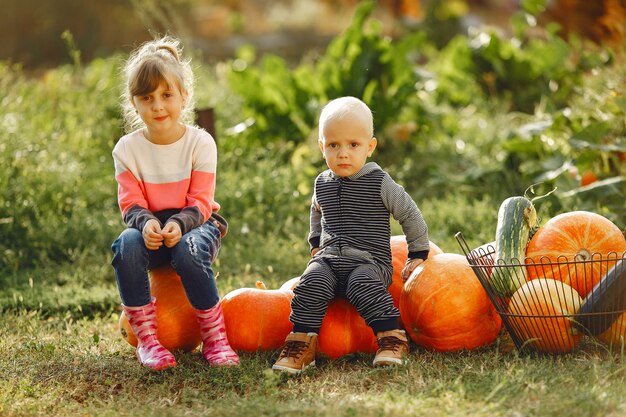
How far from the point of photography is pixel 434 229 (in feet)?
19.4

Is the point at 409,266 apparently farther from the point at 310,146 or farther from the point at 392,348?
the point at 310,146

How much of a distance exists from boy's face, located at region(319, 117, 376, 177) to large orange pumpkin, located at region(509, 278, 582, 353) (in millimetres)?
904

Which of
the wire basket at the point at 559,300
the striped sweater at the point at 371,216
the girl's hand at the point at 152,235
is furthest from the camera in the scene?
the striped sweater at the point at 371,216

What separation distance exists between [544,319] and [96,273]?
9.72ft

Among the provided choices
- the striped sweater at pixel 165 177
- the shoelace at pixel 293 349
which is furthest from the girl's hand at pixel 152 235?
the shoelace at pixel 293 349

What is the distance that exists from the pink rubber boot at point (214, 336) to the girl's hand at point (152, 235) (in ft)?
1.19

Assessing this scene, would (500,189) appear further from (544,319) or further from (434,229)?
(544,319)

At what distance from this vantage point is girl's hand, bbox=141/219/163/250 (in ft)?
12.0

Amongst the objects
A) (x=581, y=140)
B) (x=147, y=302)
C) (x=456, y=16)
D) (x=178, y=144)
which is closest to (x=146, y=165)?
(x=178, y=144)

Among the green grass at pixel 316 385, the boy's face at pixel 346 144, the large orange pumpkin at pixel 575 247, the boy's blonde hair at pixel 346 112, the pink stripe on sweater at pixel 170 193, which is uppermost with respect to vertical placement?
the boy's blonde hair at pixel 346 112

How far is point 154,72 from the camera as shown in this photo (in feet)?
12.4

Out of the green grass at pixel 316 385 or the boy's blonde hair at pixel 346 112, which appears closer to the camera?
the green grass at pixel 316 385

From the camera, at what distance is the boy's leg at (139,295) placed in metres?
3.68

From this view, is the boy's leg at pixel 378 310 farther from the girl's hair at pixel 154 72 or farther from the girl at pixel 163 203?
the girl's hair at pixel 154 72
